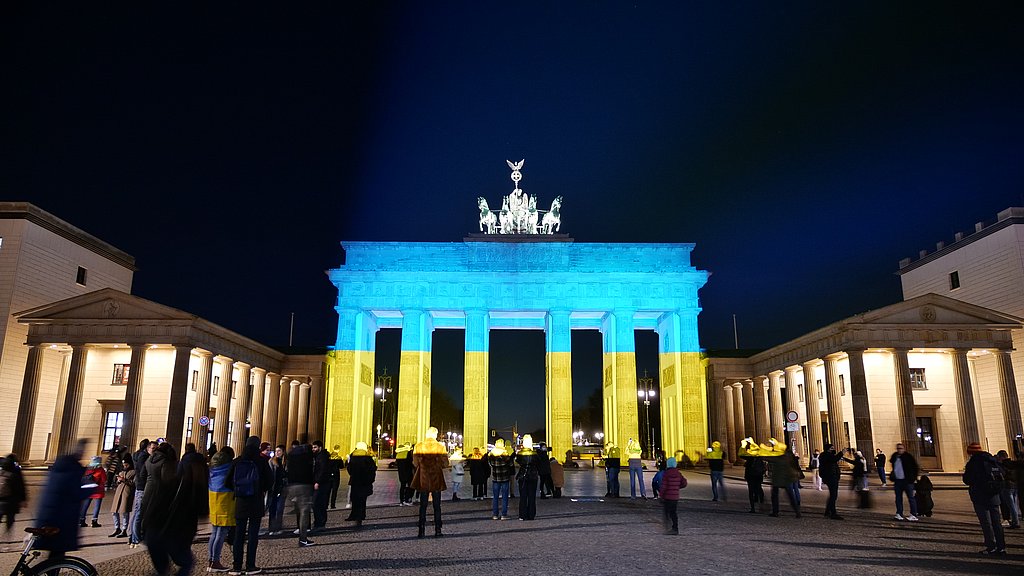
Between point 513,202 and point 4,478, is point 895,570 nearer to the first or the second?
point 4,478

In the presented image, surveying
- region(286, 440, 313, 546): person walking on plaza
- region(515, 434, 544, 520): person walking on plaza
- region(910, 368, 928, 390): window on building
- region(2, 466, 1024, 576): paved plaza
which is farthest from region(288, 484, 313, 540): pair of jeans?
region(910, 368, 928, 390): window on building

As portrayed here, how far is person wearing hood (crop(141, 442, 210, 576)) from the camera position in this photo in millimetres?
7328

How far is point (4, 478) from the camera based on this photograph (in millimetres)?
8805

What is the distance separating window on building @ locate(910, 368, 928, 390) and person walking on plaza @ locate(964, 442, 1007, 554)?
3038cm

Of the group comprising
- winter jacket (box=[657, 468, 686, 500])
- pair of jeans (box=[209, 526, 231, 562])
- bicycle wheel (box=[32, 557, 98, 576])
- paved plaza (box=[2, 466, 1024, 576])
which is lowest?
paved plaza (box=[2, 466, 1024, 576])

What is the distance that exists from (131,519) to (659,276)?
4021 cm

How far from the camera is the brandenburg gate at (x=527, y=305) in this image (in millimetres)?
46375

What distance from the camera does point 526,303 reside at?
4791 cm

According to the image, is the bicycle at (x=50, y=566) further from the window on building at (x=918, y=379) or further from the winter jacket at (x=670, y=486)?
the window on building at (x=918, y=379)

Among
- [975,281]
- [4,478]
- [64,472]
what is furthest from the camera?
[975,281]

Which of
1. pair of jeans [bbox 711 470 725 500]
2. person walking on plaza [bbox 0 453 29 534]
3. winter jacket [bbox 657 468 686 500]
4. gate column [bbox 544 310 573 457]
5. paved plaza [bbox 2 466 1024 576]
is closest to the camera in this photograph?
person walking on plaza [bbox 0 453 29 534]

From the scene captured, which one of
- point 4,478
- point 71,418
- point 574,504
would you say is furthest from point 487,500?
point 71,418

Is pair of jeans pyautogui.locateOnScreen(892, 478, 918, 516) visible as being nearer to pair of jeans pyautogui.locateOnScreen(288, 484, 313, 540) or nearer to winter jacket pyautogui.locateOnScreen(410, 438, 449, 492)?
winter jacket pyautogui.locateOnScreen(410, 438, 449, 492)

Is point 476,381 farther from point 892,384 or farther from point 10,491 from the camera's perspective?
point 10,491
